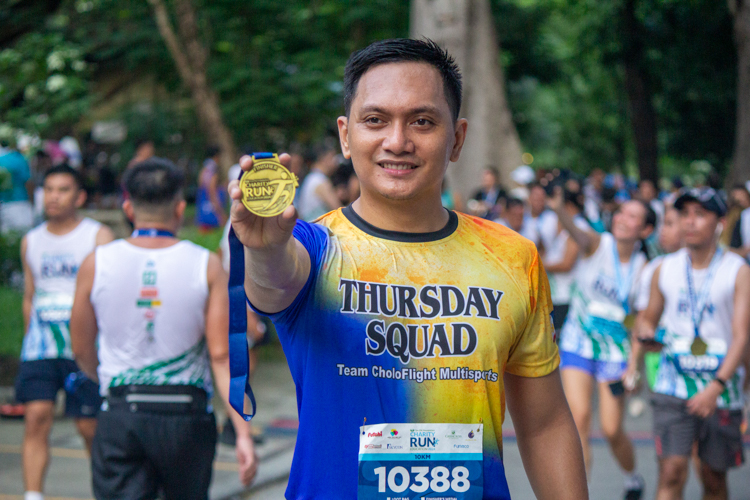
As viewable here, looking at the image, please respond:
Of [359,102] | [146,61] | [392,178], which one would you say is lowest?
[392,178]

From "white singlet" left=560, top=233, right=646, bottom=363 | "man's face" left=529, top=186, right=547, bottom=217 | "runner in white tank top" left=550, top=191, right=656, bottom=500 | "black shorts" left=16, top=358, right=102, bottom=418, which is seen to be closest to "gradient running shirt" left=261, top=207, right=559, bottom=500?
"black shorts" left=16, top=358, right=102, bottom=418

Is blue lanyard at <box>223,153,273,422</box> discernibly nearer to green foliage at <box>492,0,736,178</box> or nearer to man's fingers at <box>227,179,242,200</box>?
man's fingers at <box>227,179,242,200</box>

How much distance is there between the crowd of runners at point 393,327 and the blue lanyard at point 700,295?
1 centimetres

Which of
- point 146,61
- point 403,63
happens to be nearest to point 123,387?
point 403,63

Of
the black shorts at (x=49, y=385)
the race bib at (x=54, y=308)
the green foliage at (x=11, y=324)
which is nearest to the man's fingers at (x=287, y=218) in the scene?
the black shorts at (x=49, y=385)

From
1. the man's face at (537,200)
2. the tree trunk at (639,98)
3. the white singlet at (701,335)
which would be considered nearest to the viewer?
the white singlet at (701,335)

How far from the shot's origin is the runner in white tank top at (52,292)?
5.52m

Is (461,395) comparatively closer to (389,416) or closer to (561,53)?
(389,416)

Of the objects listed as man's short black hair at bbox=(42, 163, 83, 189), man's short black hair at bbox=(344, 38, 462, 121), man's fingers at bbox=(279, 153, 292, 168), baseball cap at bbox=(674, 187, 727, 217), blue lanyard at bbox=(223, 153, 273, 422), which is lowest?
blue lanyard at bbox=(223, 153, 273, 422)

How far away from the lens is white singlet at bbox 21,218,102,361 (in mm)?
5656

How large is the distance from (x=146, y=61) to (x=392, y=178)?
18.9 metres

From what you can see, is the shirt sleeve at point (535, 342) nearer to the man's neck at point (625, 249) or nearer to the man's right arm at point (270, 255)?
the man's right arm at point (270, 255)

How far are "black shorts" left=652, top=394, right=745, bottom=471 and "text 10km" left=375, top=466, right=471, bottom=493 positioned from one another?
3.60 meters

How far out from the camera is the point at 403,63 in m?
2.34
